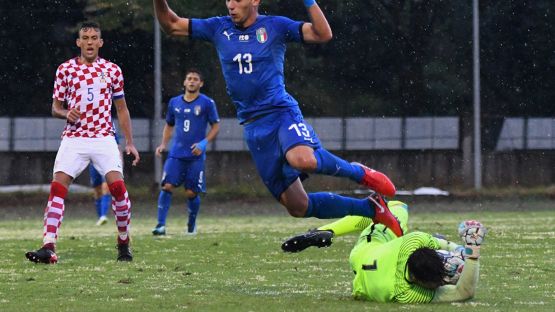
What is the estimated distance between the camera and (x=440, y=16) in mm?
33625

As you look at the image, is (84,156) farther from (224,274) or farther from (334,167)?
(334,167)

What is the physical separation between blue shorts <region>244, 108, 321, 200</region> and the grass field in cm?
87

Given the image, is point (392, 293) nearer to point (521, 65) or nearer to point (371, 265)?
point (371, 265)

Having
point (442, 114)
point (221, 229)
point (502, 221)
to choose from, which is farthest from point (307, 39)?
point (442, 114)

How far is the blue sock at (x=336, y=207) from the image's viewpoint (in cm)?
977

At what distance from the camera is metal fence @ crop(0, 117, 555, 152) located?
3116 centimetres

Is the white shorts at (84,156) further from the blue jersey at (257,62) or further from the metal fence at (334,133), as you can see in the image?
the metal fence at (334,133)

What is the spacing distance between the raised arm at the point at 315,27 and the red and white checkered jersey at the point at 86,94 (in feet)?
10.1

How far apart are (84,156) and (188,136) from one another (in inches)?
220

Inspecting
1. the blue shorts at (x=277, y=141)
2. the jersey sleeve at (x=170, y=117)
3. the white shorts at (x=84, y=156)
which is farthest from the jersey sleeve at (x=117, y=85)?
the jersey sleeve at (x=170, y=117)

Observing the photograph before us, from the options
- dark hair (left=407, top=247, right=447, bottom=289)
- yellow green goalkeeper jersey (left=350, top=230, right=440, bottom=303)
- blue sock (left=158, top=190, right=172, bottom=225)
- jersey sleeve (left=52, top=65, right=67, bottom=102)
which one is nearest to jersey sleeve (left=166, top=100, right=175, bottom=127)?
blue sock (left=158, top=190, right=172, bottom=225)

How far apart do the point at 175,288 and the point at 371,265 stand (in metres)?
1.88

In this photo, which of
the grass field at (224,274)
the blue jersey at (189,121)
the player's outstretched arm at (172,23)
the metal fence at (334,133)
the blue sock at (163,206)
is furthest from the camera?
the metal fence at (334,133)

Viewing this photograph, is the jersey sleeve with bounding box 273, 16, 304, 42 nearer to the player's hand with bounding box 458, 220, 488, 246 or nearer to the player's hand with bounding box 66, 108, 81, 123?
the player's hand with bounding box 458, 220, 488, 246
